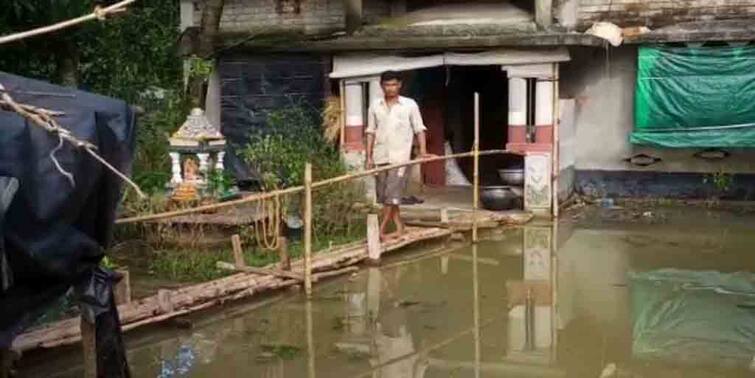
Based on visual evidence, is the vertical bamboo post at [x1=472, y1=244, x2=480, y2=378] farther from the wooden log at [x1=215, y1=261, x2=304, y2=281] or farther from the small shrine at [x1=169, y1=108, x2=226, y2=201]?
the small shrine at [x1=169, y1=108, x2=226, y2=201]

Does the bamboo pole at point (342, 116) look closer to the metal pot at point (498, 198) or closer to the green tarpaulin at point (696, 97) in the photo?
the metal pot at point (498, 198)

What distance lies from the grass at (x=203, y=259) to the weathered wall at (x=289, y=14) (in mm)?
5471

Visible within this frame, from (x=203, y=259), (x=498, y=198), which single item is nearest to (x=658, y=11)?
(x=498, y=198)

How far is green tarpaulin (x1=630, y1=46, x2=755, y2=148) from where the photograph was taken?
13430 millimetres

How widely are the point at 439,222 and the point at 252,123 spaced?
4188 millimetres

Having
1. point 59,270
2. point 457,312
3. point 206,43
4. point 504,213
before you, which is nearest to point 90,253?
point 59,270

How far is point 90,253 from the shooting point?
197 inches

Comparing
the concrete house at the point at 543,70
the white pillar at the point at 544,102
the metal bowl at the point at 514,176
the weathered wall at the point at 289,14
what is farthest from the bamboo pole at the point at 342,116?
the white pillar at the point at 544,102

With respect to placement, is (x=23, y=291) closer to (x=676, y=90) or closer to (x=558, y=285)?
(x=558, y=285)

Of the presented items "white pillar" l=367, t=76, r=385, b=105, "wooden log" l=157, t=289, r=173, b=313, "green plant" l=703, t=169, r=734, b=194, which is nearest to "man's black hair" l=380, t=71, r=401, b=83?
"white pillar" l=367, t=76, r=385, b=105

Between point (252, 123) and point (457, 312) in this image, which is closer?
point (457, 312)

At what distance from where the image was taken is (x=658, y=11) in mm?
14172

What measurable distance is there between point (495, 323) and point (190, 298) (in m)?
2.30

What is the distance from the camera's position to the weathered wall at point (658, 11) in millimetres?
13797
